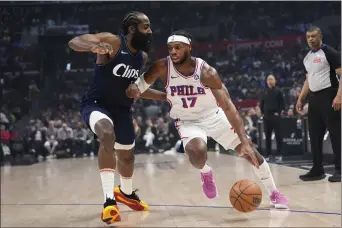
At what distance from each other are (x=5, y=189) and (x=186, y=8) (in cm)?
1070

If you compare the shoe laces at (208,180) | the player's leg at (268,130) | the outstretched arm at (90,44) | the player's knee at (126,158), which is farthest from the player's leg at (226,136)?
the player's leg at (268,130)

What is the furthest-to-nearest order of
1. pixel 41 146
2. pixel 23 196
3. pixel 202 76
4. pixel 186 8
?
1. pixel 186 8
2. pixel 41 146
3. pixel 23 196
4. pixel 202 76

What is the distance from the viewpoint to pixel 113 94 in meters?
3.45

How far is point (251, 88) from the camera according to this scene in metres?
13.8

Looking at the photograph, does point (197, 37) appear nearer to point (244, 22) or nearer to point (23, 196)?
point (244, 22)

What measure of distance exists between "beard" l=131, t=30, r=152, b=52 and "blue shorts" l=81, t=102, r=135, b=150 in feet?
1.87

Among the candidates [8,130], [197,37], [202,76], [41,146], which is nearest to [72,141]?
[41,146]

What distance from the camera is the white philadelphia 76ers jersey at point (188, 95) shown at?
10.1 ft

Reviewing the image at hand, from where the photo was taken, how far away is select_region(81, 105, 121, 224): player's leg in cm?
316

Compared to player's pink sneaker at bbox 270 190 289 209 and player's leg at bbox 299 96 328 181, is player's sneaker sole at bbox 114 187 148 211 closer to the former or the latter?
player's pink sneaker at bbox 270 190 289 209

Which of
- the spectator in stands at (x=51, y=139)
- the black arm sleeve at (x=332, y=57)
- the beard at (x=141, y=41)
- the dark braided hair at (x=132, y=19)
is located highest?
the dark braided hair at (x=132, y=19)

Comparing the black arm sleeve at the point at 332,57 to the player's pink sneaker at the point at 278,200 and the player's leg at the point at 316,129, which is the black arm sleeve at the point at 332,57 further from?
the player's pink sneaker at the point at 278,200

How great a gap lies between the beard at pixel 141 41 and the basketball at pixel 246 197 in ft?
4.31

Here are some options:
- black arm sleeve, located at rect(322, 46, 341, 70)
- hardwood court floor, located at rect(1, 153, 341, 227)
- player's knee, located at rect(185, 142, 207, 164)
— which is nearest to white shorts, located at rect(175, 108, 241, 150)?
player's knee, located at rect(185, 142, 207, 164)
